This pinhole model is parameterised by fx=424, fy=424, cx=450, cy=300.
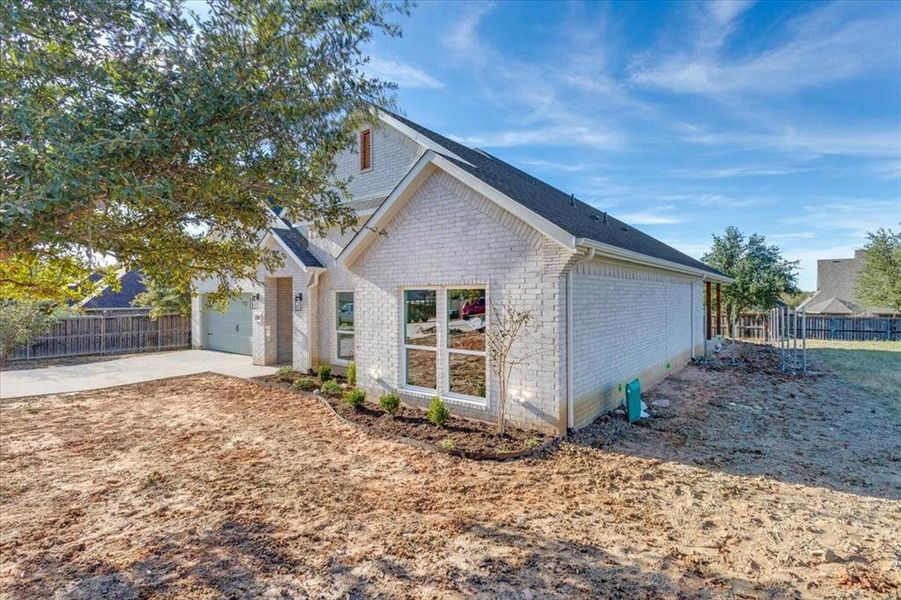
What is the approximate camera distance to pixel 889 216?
24.8 meters

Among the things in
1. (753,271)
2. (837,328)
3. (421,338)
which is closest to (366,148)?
(421,338)

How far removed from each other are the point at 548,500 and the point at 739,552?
6.11 feet

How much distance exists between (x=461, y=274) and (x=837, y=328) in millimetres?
28195

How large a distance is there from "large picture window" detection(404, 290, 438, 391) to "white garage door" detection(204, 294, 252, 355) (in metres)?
9.90

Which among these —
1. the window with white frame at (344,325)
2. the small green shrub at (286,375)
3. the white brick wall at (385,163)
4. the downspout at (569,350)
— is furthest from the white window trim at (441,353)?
the white brick wall at (385,163)

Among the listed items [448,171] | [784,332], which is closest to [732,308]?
[784,332]

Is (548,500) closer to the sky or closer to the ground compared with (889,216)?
closer to the ground

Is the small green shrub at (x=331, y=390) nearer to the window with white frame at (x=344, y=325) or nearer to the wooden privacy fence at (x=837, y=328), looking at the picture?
the window with white frame at (x=344, y=325)

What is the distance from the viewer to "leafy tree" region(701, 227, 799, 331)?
22562mm

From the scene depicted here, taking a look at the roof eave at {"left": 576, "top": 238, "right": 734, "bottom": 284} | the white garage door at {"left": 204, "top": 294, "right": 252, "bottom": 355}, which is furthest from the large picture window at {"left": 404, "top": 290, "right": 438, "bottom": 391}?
the white garage door at {"left": 204, "top": 294, "right": 252, "bottom": 355}

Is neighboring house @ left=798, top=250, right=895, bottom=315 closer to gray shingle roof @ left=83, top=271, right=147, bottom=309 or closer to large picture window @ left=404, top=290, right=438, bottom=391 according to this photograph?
large picture window @ left=404, top=290, right=438, bottom=391

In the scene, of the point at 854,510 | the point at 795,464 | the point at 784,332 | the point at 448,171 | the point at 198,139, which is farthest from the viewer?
the point at 784,332

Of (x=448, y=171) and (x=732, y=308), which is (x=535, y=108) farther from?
(x=732, y=308)

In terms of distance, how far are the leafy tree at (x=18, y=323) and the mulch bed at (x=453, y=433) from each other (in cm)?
1380
